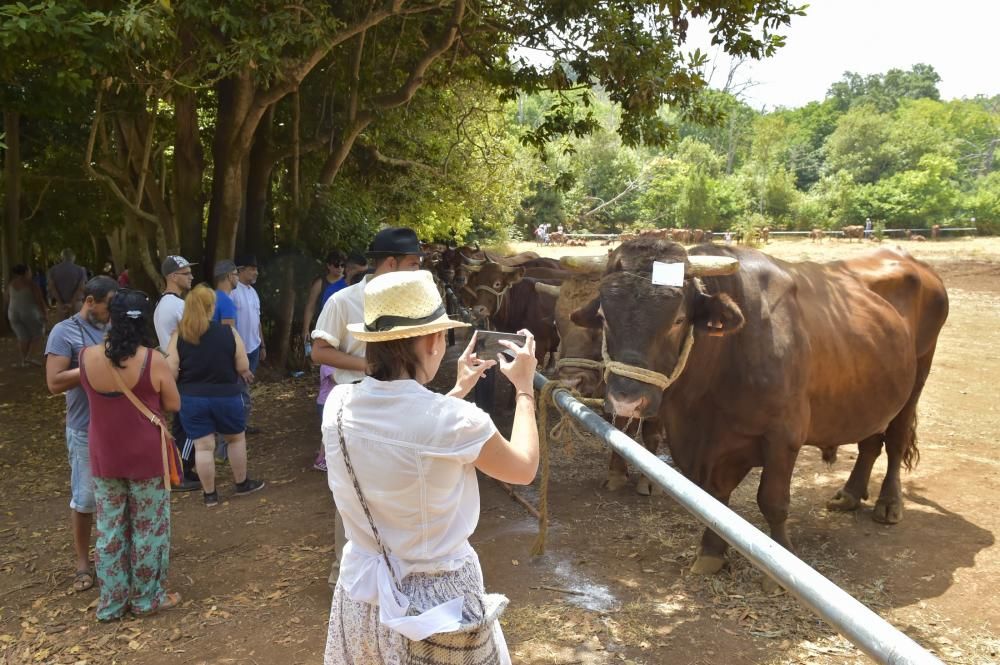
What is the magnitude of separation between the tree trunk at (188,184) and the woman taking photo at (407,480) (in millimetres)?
9619

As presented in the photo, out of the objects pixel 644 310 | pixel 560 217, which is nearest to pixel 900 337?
pixel 644 310

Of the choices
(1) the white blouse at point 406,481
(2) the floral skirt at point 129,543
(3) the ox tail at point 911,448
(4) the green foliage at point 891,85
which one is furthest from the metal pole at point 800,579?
(4) the green foliage at point 891,85

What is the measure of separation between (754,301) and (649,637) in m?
2.13

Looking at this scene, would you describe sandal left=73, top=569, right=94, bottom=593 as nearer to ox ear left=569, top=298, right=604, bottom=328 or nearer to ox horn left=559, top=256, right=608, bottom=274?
ox ear left=569, top=298, right=604, bottom=328

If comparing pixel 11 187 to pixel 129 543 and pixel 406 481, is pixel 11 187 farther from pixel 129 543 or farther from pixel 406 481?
pixel 406 481

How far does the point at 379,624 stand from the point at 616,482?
190 inches

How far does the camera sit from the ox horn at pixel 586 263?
4828 mm

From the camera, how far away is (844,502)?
630 centimetres

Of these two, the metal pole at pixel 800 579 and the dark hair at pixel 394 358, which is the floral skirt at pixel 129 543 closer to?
the dark hair at pixel 394 358

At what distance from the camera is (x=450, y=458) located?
2.08 meters

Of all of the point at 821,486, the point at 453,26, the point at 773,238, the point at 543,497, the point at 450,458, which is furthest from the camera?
the point at 773,238

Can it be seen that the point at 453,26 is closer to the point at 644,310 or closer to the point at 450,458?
the point at 644,310

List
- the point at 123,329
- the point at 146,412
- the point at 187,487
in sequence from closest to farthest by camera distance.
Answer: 1. the point at 123,329
2. the point at 146,412
3. the point at 187,487

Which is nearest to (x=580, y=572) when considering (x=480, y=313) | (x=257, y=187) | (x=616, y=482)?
(x=616, y=482)
